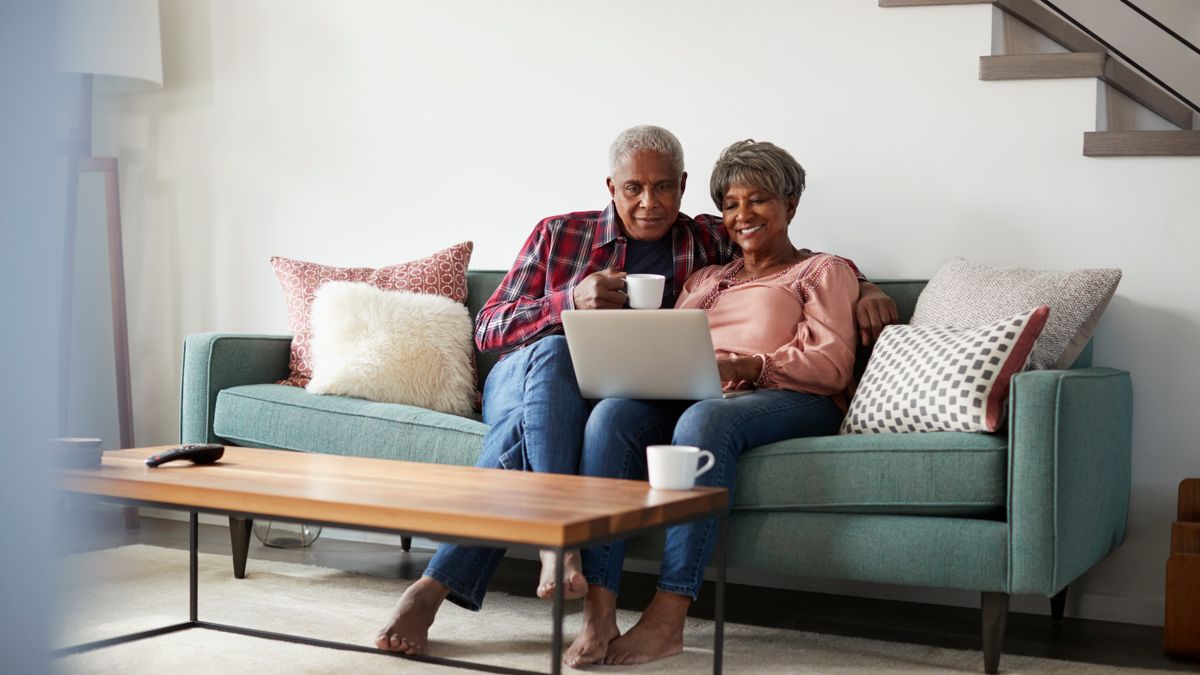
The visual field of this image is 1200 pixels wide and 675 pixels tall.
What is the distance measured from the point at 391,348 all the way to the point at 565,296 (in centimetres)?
57

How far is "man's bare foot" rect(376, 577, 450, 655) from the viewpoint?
2.20 meters

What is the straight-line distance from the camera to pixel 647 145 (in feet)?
9.27

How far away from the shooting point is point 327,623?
2520mm

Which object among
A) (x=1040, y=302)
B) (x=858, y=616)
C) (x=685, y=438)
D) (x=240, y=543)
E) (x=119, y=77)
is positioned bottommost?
(x=858, y=616)

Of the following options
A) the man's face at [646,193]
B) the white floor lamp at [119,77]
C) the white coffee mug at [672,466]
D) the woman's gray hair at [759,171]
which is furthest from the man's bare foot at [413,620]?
the white floor lamp at [119,77]

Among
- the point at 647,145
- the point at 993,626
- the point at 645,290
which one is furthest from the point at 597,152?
the point at 993,626

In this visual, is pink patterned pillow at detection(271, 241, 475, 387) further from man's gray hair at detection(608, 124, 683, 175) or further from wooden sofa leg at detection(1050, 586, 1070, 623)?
wooden sofa leg at detection(1050, 586, 1070, 623)

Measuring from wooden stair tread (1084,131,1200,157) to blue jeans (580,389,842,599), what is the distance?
975 millimetres

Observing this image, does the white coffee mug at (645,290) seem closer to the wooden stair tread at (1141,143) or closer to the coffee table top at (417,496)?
the coffee table top at (417,496)

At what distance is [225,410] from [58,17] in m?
2.87

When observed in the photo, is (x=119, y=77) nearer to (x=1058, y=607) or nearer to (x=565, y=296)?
(x=565, y=296)

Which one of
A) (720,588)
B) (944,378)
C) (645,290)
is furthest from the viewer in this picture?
(645,290)

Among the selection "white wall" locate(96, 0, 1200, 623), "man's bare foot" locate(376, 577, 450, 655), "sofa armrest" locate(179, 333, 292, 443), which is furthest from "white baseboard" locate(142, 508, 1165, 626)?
"sofa armrest" locate(179, 333, 292, 443)

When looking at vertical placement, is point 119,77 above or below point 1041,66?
above
